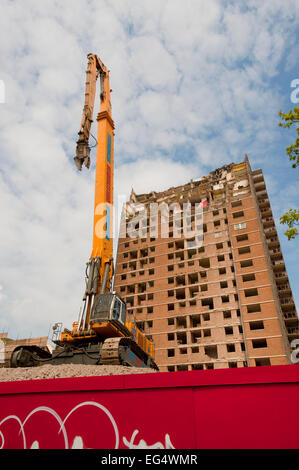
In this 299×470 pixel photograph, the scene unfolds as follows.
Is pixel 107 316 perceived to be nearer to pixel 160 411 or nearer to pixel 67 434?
pixel 67 434

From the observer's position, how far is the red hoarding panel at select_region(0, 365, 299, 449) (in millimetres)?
3211

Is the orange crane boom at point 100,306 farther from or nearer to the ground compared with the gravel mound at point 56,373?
farther from the ground

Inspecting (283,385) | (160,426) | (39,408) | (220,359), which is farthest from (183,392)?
(220,359)

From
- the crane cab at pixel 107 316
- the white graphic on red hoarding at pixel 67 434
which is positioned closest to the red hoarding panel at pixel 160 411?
the white graphic on red hoarding at pixel 67 434

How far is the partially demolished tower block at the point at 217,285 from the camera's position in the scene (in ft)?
133

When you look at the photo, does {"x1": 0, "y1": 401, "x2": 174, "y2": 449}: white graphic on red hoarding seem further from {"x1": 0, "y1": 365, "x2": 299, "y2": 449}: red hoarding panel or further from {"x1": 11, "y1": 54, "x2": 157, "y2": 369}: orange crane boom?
{"x1": 11, "y1": 54, "x2": 157, "y2": 369}: orange crane boom

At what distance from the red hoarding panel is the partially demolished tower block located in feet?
124

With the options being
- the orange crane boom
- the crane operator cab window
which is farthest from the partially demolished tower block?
the crane operator cab window

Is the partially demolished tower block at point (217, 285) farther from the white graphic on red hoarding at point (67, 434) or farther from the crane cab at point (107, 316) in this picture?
the white graphic on red hoarding at point (67, 434)

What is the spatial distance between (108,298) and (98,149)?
10994 mm

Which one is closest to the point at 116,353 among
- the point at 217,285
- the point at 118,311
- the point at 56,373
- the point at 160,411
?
the point at 118,311

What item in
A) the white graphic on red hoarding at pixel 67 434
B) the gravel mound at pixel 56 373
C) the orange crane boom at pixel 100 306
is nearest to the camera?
the white graphic on red hoarding at pixel 67 434

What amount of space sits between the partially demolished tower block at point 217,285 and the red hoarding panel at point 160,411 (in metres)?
37.8

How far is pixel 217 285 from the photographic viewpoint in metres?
46.4
